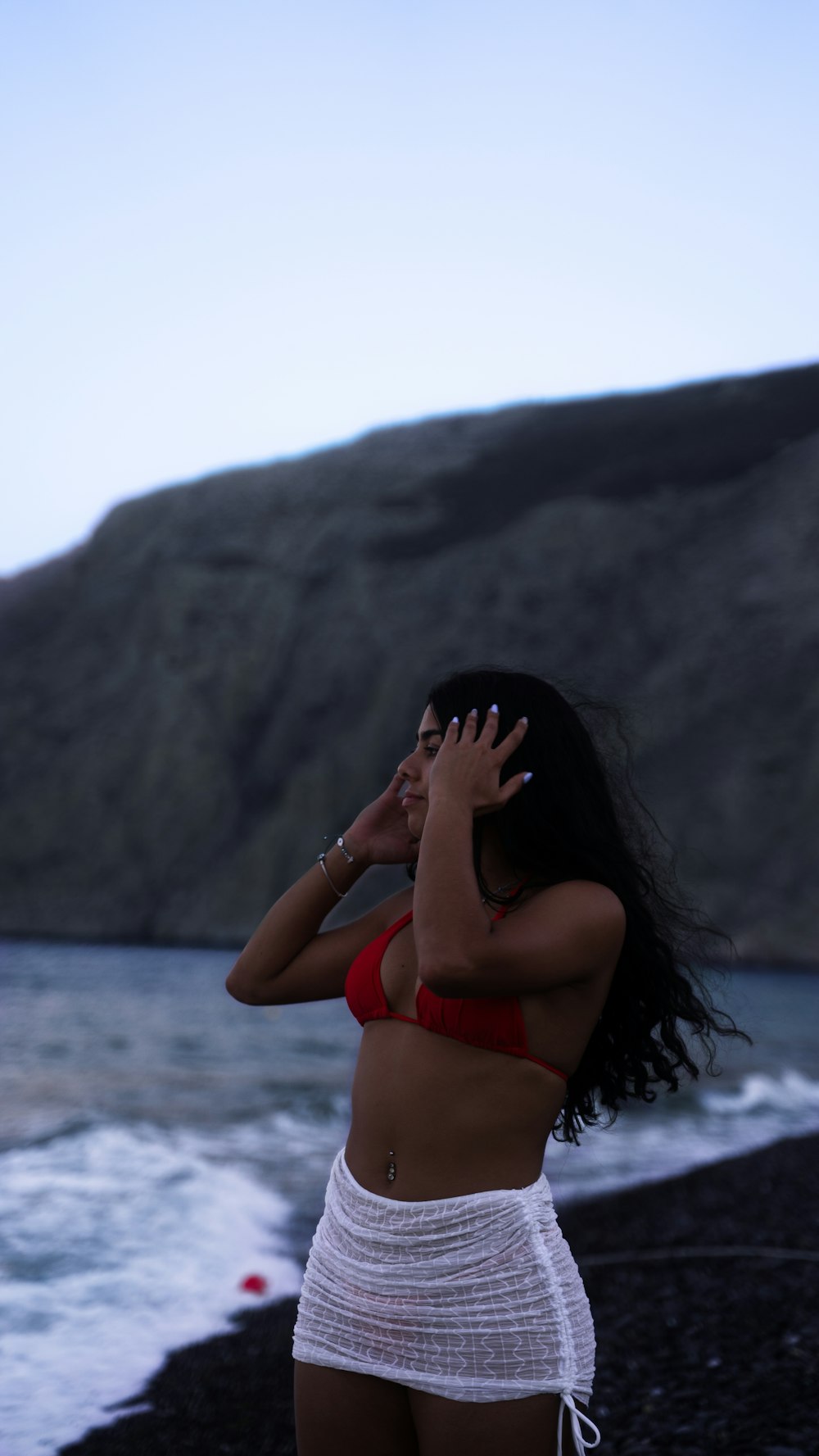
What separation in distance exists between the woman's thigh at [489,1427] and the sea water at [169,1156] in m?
3.52

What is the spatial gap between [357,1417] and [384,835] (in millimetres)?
1046

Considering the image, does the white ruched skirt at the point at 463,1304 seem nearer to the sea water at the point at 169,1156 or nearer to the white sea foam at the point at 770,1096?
the sea water at the point at 169,1156

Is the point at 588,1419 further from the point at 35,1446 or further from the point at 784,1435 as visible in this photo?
the point at 35,1446

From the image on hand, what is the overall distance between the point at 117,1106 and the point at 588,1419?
1275 cm

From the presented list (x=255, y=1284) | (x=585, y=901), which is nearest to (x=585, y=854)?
(x=585, y=901)

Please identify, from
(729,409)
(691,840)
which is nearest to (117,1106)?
(691,840)

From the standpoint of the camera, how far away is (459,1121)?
214cm

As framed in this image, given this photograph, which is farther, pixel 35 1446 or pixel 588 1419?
pixel 35 1446

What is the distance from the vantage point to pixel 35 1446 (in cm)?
493

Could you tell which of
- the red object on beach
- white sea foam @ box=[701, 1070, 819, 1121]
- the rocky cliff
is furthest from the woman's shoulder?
the rocky cliff

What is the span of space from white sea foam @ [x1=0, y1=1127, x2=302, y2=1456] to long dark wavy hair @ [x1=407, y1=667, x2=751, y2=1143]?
363cm

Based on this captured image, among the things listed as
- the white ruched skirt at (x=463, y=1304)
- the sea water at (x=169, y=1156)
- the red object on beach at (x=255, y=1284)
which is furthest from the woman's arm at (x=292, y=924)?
the red object on beach at (x=255, y=1284)

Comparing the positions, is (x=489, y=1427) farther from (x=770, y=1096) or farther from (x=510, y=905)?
(x=770, y=1096)

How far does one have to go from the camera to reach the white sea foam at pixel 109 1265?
18.7ft
